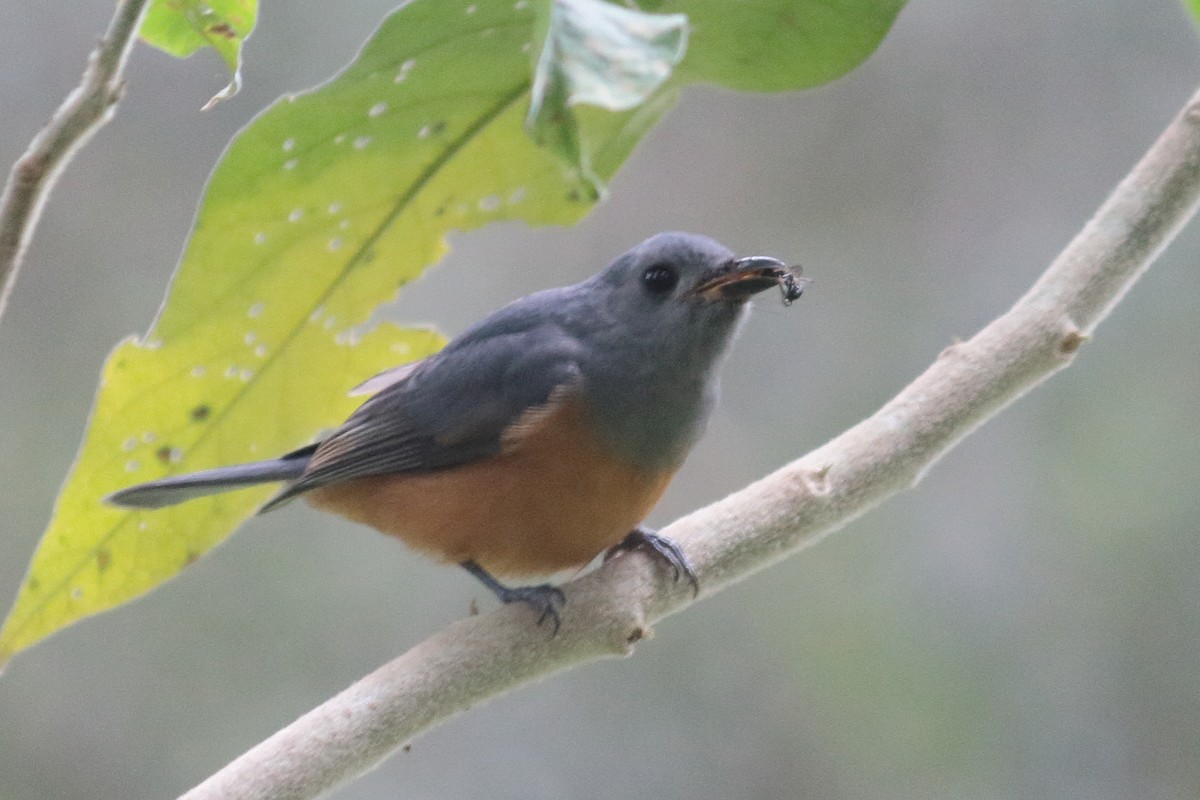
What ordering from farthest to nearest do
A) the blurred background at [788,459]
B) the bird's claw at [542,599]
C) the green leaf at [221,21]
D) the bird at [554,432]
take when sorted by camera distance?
the blurred background at [788,459], the bird at [554,432], the bird's claw at [542,599], the green leaf at [221,21]

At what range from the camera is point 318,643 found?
3189 mm

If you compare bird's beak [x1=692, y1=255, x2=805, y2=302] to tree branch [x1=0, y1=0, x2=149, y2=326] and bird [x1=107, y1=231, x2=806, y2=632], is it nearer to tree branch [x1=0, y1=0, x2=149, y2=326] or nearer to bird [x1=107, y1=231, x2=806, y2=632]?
bird [x1=107, y1=231, x2=806, y2=632]

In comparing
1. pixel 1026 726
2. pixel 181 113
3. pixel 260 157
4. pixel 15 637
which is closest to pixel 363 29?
pixel 181 113

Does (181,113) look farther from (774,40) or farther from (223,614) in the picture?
(774,40)

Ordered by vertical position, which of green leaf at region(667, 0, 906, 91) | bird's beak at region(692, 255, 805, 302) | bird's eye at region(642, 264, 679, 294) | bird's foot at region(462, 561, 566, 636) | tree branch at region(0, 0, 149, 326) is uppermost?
tree branch at region(0, 0, 149, 326)

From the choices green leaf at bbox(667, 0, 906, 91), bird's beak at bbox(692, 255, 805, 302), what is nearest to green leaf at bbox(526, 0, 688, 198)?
green leaf at bbox(667, 0, 906, 91)

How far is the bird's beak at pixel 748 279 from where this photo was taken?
1.68m

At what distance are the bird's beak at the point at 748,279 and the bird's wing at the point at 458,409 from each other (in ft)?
0.85

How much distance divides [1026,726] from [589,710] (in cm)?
106

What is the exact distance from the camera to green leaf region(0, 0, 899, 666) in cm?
160

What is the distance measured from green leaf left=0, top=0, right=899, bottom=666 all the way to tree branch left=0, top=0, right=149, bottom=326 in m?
0.37

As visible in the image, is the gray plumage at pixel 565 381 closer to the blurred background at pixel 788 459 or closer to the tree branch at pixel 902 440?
the tree branch at pixel 902 440

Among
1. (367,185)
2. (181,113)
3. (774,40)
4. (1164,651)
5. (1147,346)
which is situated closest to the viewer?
(774,40)

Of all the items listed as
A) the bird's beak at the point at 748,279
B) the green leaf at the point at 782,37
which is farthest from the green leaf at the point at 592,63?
the bird's beak at the point at 748,279
